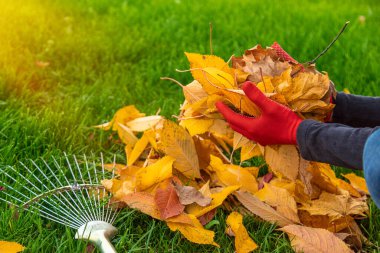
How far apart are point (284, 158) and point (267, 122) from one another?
174 millimetres

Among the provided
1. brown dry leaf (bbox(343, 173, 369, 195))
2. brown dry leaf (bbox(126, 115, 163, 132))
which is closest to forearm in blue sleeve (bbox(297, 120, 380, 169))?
brown dry leaf (bbox(343, 173, 369, 195))

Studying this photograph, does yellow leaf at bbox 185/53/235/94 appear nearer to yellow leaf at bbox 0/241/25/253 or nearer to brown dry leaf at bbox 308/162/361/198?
brown dry leaf at bbox 308/162/361/198

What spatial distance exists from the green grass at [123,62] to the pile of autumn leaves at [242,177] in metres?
0.07

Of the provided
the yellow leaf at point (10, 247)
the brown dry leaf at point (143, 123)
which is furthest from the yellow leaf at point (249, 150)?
the yellow leaf at point (10, 247)

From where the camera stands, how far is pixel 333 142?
5.25ft

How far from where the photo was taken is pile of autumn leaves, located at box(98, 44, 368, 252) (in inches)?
69.0

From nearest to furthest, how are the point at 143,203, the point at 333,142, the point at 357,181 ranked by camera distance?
1. the point at 333,142
2. the point at 143,203
3. the point at 357,181

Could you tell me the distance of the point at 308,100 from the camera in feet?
5.67

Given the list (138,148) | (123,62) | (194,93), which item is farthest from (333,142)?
(123,62)

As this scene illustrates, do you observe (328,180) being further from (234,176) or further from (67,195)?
(67,195)

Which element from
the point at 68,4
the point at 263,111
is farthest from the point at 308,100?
the point at 68,4

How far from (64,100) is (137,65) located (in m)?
0.67

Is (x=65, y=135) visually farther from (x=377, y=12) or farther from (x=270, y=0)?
(x=377, y=12)

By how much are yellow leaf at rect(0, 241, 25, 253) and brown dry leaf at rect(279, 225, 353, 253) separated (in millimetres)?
809
